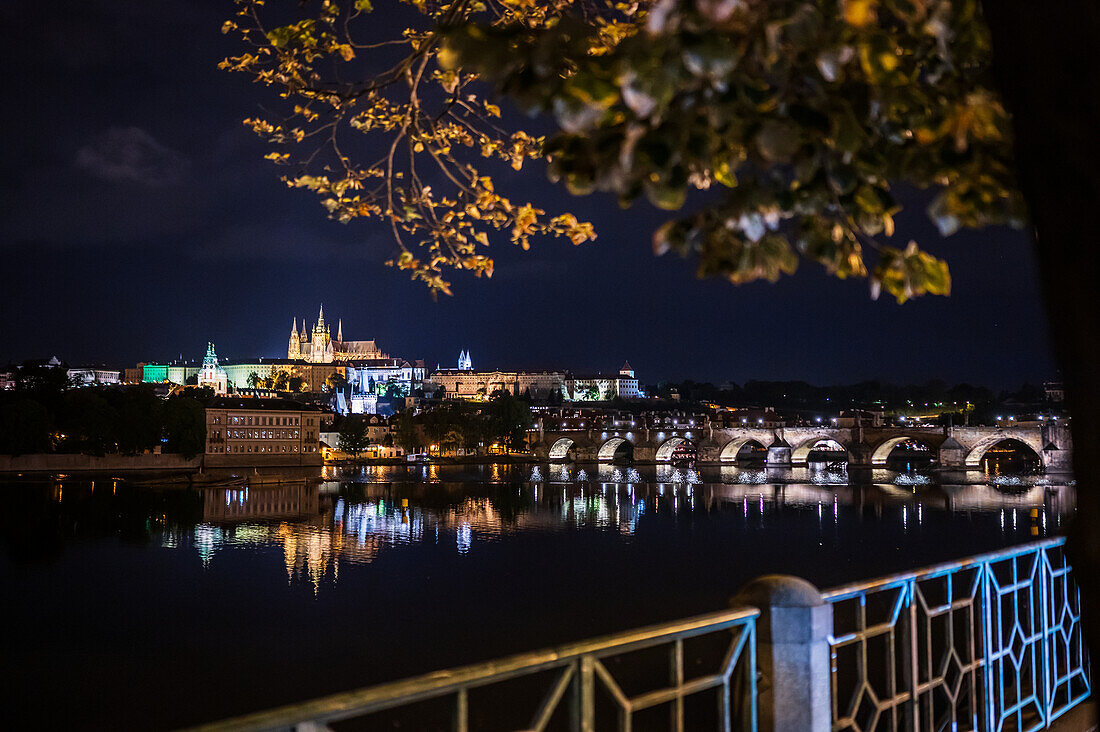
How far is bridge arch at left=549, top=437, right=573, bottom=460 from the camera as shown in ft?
277

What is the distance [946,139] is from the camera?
2107 millimetres

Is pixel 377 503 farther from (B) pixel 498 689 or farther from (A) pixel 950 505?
(B) pixel 498 689

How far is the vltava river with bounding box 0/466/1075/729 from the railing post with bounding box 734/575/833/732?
3.47ft

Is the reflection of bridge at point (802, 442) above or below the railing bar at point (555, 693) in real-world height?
below

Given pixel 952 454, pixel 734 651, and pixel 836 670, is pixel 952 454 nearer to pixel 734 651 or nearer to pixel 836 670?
pixel 836 670

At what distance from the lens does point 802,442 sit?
7188 cm

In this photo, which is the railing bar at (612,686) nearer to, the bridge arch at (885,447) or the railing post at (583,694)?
the railing post at (583,694)

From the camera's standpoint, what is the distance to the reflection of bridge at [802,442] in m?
58.8

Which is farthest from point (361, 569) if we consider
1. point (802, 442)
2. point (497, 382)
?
point (497, 382)

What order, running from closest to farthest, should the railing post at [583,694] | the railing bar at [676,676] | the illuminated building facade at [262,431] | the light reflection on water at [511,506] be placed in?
the railing post at [583,694], the railing bar at [676,676], the light reflection on water at [511,506], the illuminated building facade at [262,431]

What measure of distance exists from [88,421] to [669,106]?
5828 cm

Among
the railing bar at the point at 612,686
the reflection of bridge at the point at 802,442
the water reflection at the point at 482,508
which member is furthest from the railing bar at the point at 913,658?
the reflection of bridge at the point at 802,442

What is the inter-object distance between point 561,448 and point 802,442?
79.1ft

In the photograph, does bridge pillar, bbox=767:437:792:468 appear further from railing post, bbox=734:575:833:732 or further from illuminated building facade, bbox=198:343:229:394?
illuminated building facade, bbox=198:343:229:394
